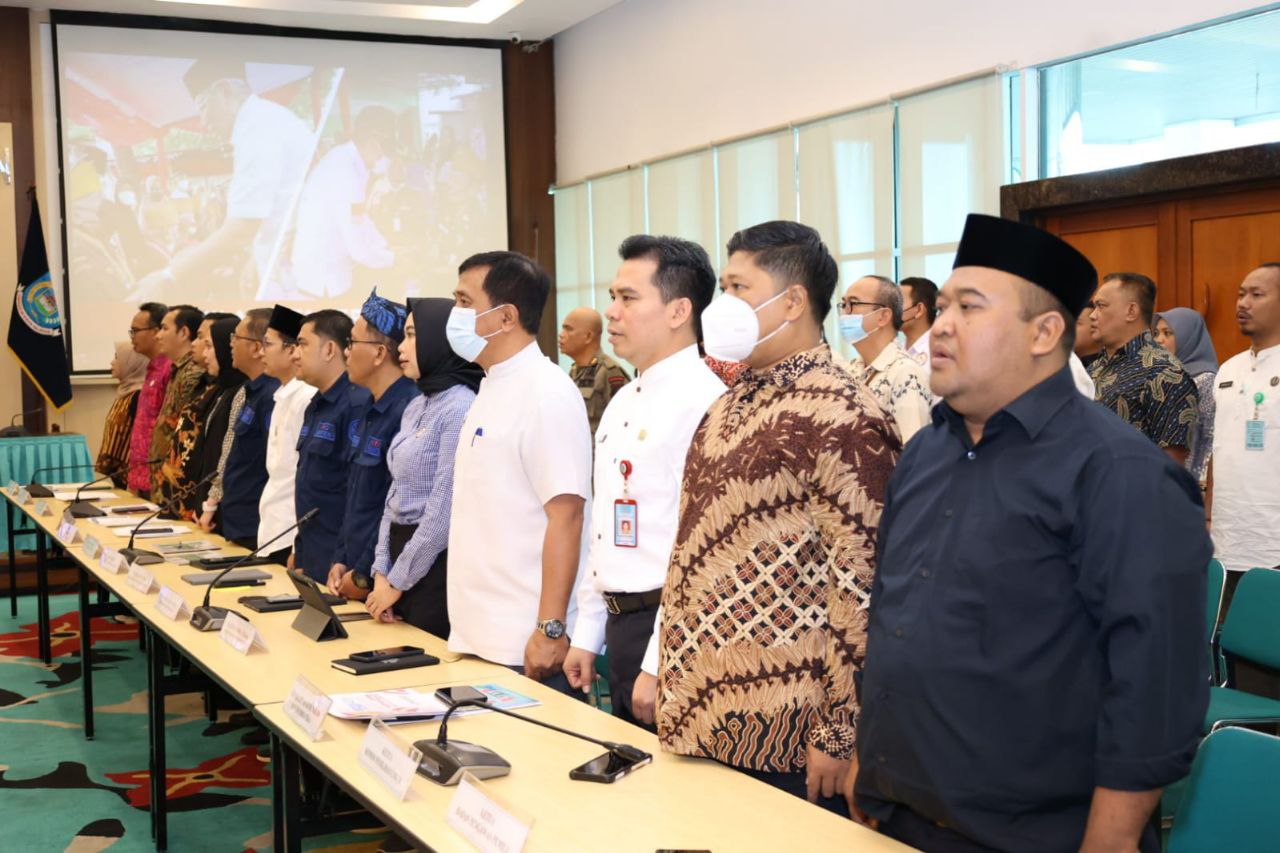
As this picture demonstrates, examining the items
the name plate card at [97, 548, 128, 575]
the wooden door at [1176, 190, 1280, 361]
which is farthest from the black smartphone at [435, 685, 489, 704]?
the wooden door at [1176, 190, 1280, 361]

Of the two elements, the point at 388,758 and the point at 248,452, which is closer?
the point at 388,758

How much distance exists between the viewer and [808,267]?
2207 mm

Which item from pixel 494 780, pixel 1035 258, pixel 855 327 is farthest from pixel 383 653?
pixel 855 327

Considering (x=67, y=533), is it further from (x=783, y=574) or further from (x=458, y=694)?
(x=783, y=574)

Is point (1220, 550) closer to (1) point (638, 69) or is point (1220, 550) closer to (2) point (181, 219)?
(1) point (638, 69)

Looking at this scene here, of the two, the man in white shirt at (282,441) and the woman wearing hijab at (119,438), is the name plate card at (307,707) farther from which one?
the woman wearing hijab at (119,438)

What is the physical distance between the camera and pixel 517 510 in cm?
300

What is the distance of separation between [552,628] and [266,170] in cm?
831

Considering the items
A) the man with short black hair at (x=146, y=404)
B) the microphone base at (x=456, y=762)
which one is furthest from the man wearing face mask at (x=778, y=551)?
the man with short black hair at (x=146, y=404)

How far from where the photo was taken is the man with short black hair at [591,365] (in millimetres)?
7270

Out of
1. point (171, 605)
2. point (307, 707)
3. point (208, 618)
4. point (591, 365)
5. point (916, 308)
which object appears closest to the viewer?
point (307, 707)

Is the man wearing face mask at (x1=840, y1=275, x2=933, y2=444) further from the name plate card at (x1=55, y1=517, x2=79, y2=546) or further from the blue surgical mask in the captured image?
the name plate card at (x1=55, y1=517, x2=79, y2=546)

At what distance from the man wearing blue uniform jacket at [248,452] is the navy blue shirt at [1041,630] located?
3919 millimetres

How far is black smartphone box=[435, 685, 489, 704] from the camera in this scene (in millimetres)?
2456
